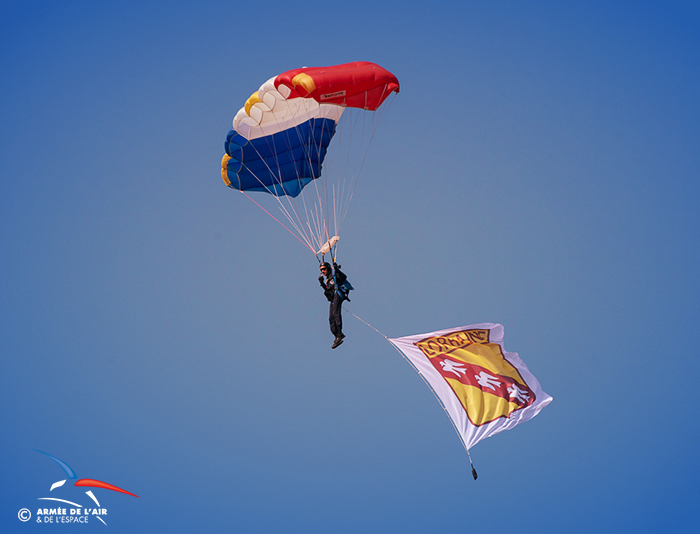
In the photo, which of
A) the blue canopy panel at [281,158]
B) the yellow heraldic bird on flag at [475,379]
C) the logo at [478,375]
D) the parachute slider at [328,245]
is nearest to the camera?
the yellow heraldic bird on flag at [475,379]

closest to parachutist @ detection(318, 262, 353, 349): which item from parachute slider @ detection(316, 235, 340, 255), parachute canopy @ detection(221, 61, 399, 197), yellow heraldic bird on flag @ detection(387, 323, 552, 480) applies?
parachute slider @ detection(316, 235, 340, 255)

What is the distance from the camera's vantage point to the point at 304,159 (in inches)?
649

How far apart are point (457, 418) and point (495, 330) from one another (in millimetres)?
3080

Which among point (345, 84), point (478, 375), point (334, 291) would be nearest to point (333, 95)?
point (345, 84)

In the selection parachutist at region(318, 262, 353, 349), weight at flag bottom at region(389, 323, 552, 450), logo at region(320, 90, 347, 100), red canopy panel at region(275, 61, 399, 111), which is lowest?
weight at flag bottom at region(389, 323, 552, 450)

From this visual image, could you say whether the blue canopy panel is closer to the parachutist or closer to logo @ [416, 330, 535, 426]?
the parachutist

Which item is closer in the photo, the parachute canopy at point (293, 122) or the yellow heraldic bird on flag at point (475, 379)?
the yellow heraldic bird on flag at point (475, 379)

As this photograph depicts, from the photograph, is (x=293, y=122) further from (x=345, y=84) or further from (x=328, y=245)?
(x=328, y=245)

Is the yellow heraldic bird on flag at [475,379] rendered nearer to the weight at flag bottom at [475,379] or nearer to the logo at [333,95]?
the weight at flag bottom at [475,379]

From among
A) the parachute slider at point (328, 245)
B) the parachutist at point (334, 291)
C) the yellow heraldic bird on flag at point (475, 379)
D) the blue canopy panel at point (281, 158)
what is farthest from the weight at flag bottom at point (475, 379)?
the blue canopy panel at point (281, 158)

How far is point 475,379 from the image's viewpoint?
13.1 m

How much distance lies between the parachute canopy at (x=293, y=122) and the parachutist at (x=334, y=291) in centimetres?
314

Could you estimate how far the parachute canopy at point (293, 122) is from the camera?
13.0m

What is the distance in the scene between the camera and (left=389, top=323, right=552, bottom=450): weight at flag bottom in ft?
40.6
